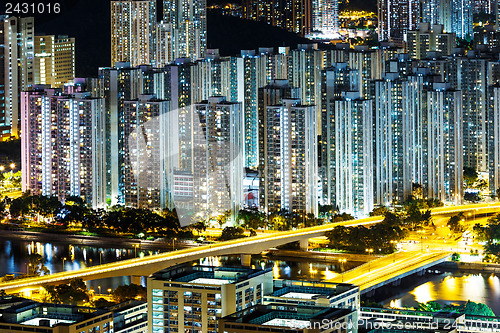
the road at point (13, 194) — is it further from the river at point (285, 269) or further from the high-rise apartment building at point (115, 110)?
the river at point (285, 269)

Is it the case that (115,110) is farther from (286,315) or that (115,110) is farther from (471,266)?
(286,315)

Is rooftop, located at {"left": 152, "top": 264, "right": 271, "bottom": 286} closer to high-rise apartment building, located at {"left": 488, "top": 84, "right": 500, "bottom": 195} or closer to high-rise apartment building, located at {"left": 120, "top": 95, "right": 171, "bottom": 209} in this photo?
high-rise apartment building, located at {"left": 120, "top": 95, "right": 171, "bottom": 209}

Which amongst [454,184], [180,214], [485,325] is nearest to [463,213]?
[454,184]

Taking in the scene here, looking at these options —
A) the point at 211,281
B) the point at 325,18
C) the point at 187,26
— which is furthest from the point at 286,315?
the point at 325,18

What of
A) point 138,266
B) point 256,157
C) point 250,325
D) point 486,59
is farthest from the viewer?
point 486,59

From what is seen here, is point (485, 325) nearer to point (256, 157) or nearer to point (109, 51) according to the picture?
point (256, 157)

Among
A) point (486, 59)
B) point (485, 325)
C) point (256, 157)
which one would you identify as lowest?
point (485, 325)
